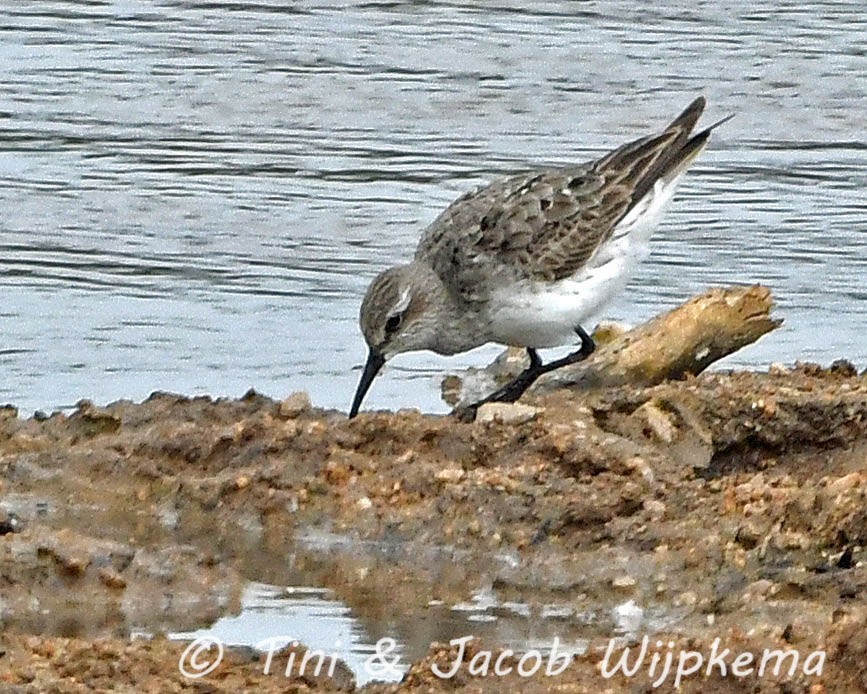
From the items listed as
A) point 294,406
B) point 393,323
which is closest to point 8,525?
point 294,406

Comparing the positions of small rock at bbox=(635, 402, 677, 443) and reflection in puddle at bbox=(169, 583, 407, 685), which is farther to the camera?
small rock at bbox=(635, 402, 677, 443)

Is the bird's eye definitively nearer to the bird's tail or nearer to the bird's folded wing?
the bird's folded wing

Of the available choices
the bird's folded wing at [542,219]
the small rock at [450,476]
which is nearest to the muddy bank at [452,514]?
the small rock at [450,476]

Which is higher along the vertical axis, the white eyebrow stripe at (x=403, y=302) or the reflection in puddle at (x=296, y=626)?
the reflection in puddle at (x=296, y=626)

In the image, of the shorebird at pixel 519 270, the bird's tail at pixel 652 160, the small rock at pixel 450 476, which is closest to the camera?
the small rock at pixel 450 476

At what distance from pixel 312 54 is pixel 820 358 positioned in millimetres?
5128

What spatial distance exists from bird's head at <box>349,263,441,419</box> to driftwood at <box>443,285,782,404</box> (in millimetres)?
501

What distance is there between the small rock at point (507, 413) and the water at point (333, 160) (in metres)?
1.08

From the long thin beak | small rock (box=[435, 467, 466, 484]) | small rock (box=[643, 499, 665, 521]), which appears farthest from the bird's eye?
small rock (box=[643, 499, 665, 521])

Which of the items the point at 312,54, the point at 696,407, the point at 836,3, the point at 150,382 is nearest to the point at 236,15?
the point at 312,54

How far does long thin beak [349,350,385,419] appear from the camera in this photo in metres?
6.74

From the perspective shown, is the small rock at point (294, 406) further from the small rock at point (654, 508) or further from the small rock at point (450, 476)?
the small rock at point (654, 508)

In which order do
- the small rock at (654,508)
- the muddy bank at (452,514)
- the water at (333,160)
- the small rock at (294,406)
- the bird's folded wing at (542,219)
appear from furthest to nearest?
the water at (333,160), the bird's folded wing at (542,219), the small rock at (294,406), the small rock at (654,508), the muddy bank at (452,514)

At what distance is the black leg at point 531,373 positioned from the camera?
705 centimetres
